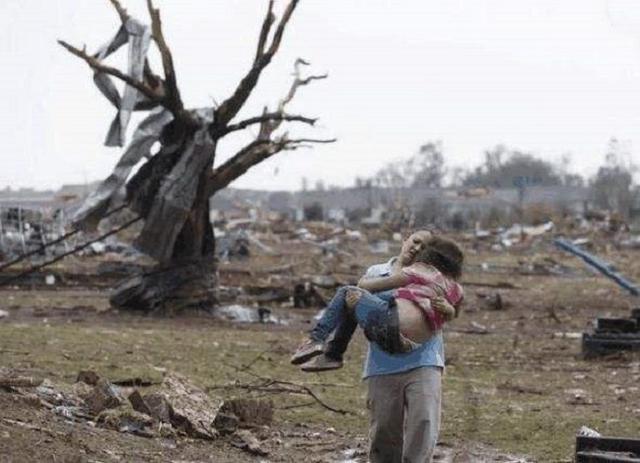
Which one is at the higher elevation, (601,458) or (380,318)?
(380,318)

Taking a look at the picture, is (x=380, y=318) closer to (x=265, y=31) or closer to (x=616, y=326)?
(x=616, y=326)

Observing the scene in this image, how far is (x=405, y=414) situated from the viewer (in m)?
7.08

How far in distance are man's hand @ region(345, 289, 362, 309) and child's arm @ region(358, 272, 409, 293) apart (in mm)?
73

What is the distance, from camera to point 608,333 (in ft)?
56.2

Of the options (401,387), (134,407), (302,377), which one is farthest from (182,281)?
(401,387)

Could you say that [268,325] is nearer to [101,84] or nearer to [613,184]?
[101,84]

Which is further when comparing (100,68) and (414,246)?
(100,68)

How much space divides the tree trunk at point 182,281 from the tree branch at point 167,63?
180 cm

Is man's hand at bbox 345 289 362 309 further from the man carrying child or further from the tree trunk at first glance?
the tree trunk

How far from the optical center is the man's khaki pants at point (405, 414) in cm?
689

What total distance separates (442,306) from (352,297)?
20.2 inches

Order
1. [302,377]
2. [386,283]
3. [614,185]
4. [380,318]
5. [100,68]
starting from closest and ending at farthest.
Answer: [380,318] < [386,283] < [302,377] < [100,68] < [614,185]

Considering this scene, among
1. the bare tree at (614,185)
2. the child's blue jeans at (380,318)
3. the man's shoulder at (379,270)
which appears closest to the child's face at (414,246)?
the man's shoulder at (379,270)

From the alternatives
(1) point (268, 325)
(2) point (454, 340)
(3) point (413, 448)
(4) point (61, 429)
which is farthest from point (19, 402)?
(1) point (268, 325)
